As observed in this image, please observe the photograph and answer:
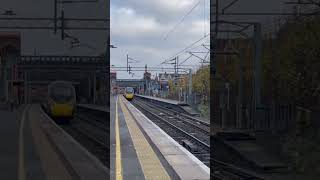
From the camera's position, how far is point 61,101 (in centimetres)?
540

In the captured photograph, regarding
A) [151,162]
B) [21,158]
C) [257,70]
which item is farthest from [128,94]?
[21,158]

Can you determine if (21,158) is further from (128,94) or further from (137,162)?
(128,94)

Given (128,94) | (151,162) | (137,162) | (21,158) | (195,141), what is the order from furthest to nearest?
(128,94) → (195,141) → (151,162) → (137,162) → (21,158)

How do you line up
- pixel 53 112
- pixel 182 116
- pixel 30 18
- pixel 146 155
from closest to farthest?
1. pixel 30 18
2. pixel 53 112
3. pixel 146 155
4. pixel 182 116

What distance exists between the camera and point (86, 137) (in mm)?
5402

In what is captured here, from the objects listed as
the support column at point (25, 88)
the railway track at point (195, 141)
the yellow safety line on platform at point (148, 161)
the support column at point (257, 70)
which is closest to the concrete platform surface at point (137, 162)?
the yellow safety line on platform at point (148, 161)

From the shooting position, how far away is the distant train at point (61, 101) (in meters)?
5.23

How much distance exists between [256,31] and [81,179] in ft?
7.93

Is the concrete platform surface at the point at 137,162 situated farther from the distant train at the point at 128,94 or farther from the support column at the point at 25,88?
the distant train at the point at 128,94

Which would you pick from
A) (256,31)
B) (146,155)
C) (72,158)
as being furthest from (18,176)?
(146,155)

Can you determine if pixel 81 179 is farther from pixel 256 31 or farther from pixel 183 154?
pixel 183 154

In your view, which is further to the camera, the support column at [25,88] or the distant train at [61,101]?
the distant train at [61,101]

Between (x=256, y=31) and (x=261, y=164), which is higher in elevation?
(x=256, y=31)

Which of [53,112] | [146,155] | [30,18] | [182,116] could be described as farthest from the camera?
[182,116]
